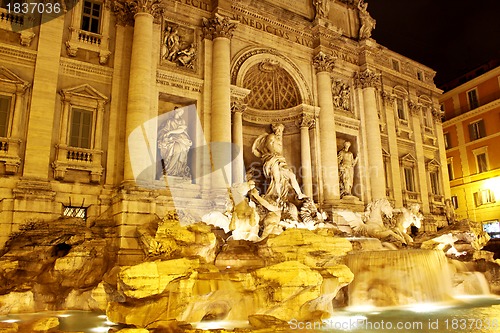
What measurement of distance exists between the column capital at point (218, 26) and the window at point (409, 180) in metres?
12.6

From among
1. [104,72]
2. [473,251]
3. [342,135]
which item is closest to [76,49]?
[104,72]

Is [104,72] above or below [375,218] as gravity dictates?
above

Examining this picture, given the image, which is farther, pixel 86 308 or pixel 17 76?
pixel 17 76

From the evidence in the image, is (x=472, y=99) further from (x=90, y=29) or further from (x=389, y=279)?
(x=90, y=29)

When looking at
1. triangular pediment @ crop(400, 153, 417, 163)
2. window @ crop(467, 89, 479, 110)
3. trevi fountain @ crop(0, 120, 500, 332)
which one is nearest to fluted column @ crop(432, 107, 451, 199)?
triangular pediment @ crop(400, 153, 417, 163)

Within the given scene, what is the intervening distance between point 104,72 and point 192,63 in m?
3.37

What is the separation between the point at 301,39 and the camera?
19.5 m

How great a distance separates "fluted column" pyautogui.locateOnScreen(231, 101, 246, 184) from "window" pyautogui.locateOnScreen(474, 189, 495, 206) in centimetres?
1913

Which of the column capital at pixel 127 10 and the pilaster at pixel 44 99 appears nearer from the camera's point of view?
the pilaster at pixel 44 99

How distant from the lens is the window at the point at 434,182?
2380cm

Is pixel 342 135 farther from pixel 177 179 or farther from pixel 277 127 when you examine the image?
pixel 177 179

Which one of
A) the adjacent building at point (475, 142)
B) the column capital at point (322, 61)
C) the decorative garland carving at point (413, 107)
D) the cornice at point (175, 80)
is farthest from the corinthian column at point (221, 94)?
the adjacent building at point (475, 142)

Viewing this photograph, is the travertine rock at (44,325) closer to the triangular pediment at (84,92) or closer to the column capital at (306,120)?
the triangular pediment at (84,92)

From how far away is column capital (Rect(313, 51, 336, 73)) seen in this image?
19.3 meters
